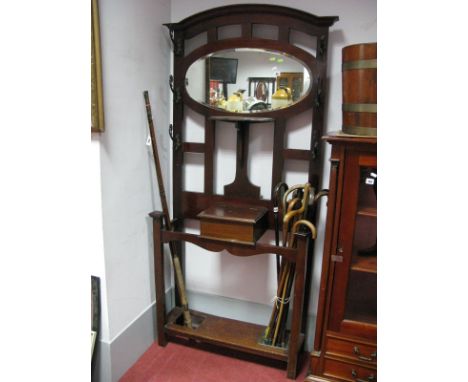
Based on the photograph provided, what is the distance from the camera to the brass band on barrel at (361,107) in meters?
1.32

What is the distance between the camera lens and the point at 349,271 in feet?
5.02

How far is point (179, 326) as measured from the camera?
6.48ft

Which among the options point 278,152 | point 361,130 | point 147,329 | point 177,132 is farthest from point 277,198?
point 147,329

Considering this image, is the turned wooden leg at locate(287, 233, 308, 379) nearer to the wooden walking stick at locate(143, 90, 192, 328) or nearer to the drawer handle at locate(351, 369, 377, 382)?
the drawer handle at locate(351, 369, 377, 382)

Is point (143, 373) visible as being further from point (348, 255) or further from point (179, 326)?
point (348, 255)

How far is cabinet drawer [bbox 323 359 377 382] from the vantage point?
158 cm

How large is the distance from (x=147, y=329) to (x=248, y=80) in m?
1.42

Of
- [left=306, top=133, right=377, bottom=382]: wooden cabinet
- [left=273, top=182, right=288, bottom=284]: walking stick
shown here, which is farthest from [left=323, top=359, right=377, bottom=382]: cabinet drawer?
[left=273, top=182, right=288, bottom=284]: walking stick

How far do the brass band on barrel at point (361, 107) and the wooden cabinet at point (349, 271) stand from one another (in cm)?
10

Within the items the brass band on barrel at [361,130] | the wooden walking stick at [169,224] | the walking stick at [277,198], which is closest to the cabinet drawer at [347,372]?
the walking stick at [277,198]

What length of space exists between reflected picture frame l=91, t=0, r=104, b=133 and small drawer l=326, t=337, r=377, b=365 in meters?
1.36

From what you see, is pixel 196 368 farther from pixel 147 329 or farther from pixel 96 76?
pixel 96 76
